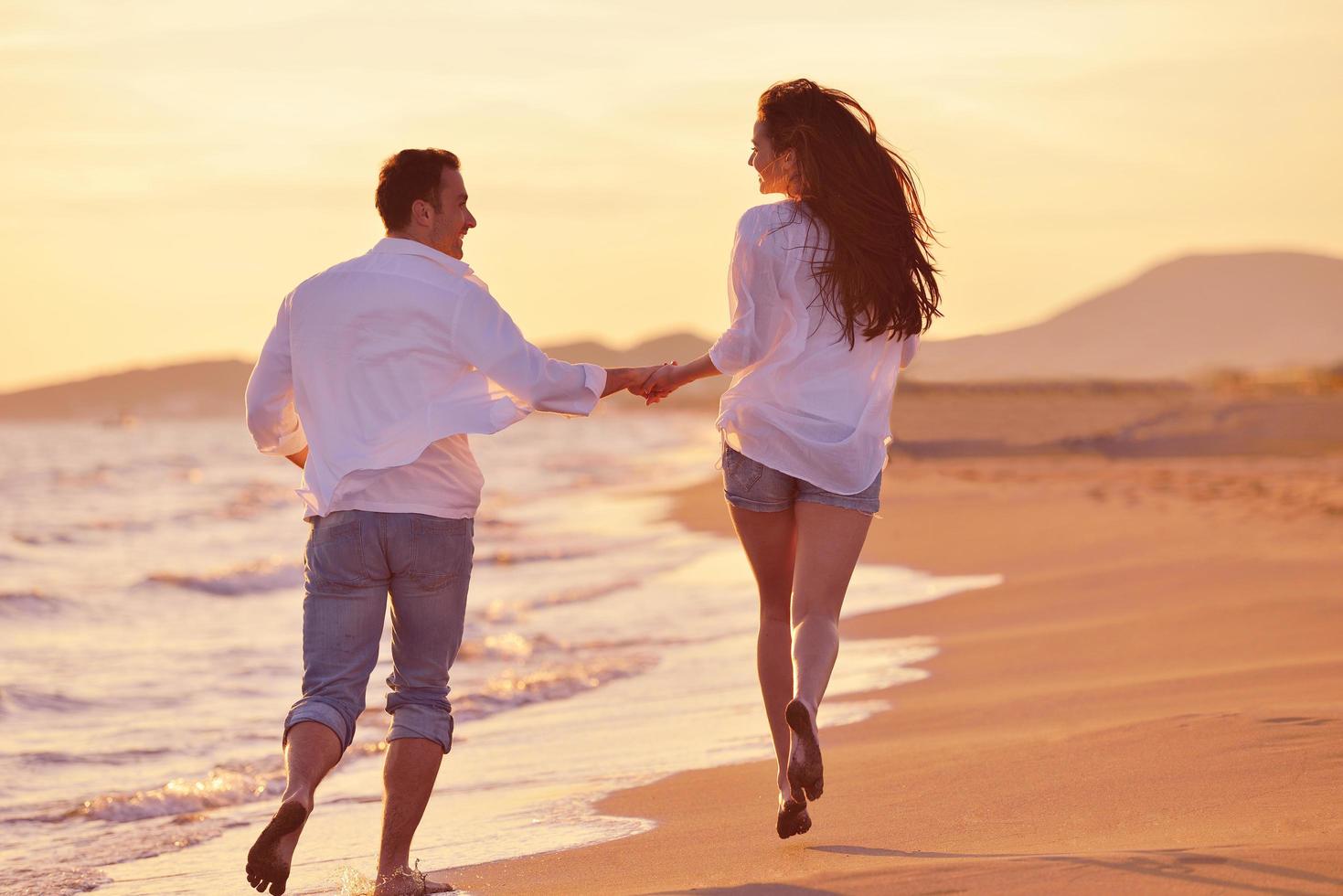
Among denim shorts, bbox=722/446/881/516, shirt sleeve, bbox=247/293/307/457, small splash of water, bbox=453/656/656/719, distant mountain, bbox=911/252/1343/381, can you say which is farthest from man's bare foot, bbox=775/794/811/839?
distant mountain, bbox=911/252/1343/381

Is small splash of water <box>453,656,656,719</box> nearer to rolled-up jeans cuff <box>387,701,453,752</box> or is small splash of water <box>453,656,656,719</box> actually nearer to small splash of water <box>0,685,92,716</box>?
small splash of water <box>0,685,92,716</box>

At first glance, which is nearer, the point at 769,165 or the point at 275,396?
the point at 275,396

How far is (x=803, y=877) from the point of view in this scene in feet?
10.7

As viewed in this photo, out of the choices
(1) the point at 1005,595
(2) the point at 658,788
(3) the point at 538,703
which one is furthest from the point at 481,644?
(2) the point at 658,788

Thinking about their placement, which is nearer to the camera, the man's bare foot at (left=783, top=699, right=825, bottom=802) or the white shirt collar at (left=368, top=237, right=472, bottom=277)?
the man's bare foot at (left=783, top=699, right=825, bottom=802)

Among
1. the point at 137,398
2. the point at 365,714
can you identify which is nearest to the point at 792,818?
the point at 365,714

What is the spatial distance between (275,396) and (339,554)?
0.47m

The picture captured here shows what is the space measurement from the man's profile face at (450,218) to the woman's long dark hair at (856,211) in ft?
2.68

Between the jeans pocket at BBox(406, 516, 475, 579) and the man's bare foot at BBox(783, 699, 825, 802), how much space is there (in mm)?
844

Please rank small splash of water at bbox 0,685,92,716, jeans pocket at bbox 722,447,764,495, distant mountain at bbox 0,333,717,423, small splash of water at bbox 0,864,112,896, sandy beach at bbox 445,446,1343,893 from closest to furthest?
sandy beach at bbox 445,446,1343,893 → jeans pocket at bbox 722,447,764,495 → small splash of water at bbox 0,864,112,896 → small splash of water at bbox 0,685,92,716 → distant mountain at bbox 0,333,717,423

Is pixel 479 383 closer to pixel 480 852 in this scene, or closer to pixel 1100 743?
pixel 480 852

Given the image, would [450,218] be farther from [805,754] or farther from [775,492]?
[805,754]

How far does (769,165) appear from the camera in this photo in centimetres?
386

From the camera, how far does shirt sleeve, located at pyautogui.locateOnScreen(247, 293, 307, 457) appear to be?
11.9ft
